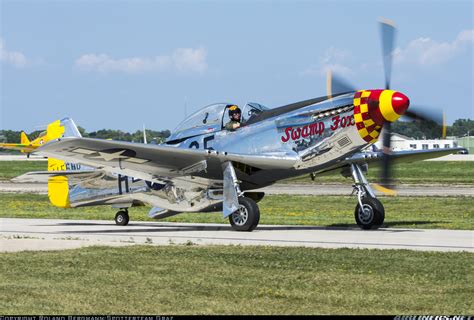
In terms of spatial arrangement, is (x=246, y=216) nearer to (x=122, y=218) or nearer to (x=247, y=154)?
(x=247, y=154)

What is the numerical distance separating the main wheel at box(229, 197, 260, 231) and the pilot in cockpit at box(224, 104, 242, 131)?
1.83m

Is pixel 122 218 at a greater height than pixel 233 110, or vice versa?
pixel 233 110

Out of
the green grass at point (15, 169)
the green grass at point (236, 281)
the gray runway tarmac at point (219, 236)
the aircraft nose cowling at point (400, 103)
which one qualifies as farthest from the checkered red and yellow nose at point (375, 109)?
the green grass at point (15, 169)

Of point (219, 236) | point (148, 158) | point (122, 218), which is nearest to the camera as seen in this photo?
point (219, 236)

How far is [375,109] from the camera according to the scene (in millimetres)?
16781

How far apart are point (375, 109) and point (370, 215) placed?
267cm

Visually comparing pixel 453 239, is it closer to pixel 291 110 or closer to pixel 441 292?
pixel 291 110

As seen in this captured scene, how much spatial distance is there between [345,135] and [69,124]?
7.33m

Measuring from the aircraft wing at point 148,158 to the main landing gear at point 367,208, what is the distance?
1701 millimetres

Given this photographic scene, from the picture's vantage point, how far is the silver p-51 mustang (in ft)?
56.5

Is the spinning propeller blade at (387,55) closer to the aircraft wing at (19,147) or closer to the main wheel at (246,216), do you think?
the main wheel at (246,216)

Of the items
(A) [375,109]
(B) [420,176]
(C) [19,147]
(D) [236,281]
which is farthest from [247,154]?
(B) [420,176]

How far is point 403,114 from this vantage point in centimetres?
1719

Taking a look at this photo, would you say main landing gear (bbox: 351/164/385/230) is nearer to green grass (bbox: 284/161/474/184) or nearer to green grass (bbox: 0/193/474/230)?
green grass (bbox: 0/193/474/230)
